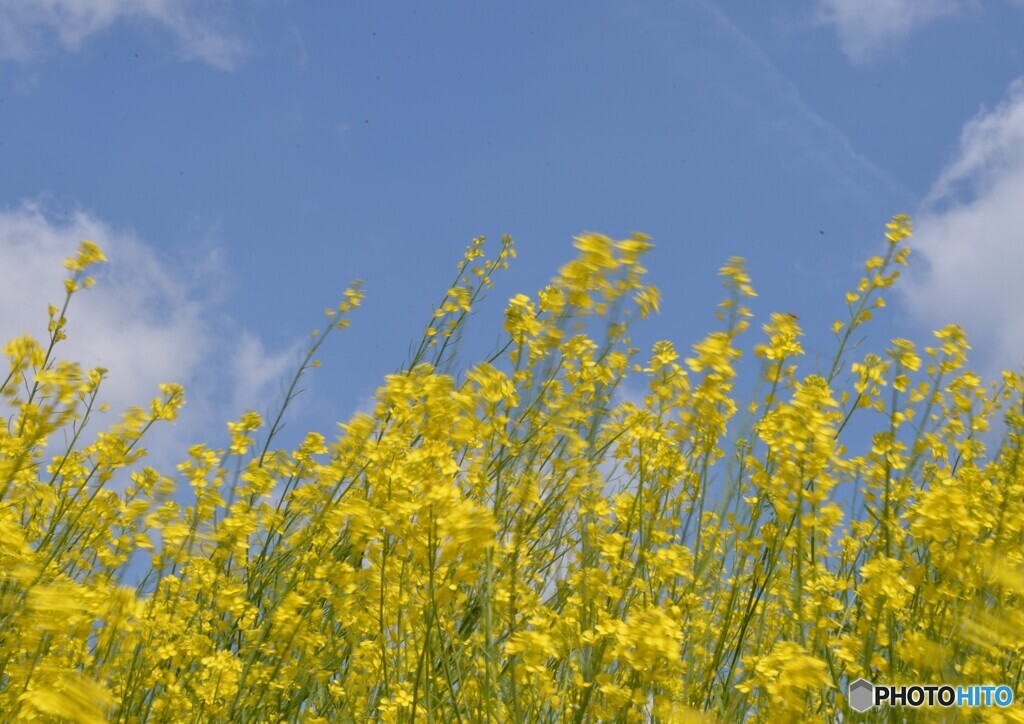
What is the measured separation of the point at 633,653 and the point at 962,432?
2.18m

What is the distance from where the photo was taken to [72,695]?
1.22 metres

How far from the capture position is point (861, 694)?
227 centimetres

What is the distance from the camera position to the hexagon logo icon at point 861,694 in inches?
88.7

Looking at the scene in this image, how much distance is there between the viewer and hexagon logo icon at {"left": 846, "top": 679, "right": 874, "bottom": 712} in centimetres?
225

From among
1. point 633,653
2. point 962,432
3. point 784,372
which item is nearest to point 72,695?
point 633,653

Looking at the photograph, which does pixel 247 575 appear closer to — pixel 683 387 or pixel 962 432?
pixel 683 387

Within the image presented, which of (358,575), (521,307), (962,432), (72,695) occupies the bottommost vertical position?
(72,695)
